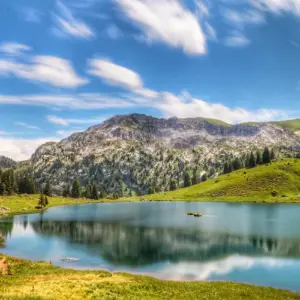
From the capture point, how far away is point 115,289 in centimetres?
4044

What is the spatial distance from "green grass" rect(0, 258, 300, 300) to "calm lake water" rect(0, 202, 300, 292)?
6.64m

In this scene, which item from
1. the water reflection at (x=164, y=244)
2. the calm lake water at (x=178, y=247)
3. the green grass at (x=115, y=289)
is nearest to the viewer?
the green grass at (x=115, y=289)

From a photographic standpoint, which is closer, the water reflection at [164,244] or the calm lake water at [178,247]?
the calm lake water at [178,247]

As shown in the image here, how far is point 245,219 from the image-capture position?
122 m

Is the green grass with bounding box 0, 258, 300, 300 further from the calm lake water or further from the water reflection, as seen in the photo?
the water reflection

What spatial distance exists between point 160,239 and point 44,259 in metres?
31.9

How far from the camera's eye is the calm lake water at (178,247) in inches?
2179

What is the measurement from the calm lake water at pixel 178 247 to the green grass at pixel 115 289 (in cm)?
Result: 664

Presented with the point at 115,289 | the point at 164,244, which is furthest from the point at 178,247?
the point at 115,289

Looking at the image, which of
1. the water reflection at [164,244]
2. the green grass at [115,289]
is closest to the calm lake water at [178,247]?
the water reflection at [164,244]

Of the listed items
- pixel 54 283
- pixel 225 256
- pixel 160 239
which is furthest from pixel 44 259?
→ pixel 225 256

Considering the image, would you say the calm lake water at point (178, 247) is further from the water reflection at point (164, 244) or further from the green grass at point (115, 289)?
the green grass at point (115, 289)

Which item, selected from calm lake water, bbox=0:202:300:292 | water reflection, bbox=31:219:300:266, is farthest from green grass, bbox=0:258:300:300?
water reflection, bbox=31:219:300:266

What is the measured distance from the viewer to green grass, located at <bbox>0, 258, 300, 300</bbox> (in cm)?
3694
